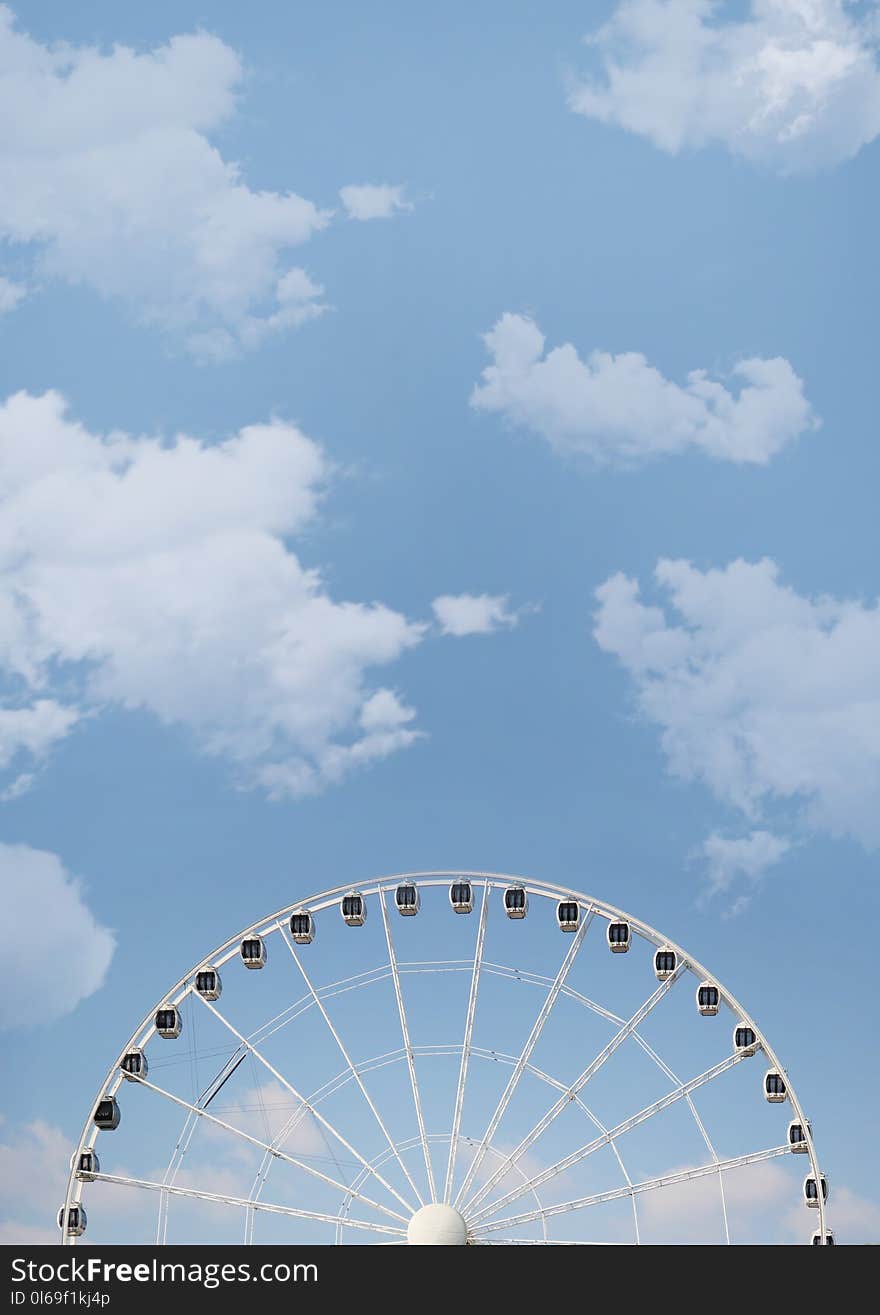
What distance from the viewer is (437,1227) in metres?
50.5

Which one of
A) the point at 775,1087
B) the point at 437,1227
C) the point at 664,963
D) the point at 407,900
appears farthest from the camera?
the point at 407,900

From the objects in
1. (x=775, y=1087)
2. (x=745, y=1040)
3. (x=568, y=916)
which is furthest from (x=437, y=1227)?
(x=775, y=1087)

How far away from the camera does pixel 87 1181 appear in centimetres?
5228

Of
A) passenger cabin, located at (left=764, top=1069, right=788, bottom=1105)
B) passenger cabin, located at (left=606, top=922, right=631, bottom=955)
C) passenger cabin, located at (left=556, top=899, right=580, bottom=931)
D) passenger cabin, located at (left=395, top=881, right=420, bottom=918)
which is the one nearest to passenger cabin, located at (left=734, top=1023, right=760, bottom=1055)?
passenger cabin, located at (left=764, top=1069, right=788, bottom=1105)

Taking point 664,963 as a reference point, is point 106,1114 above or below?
below

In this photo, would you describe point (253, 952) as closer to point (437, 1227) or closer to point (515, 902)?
point (515, 902)
